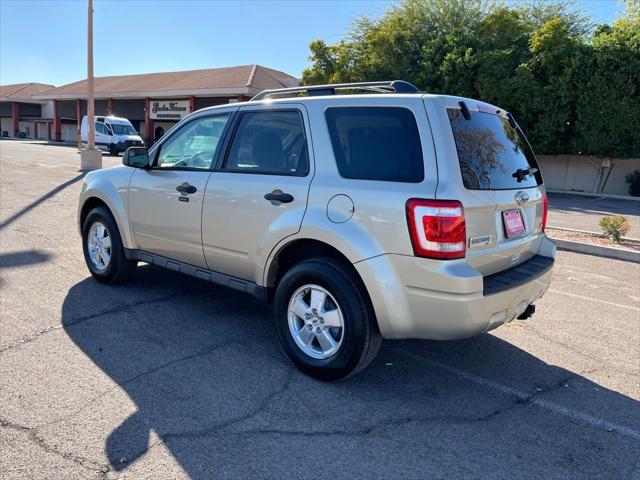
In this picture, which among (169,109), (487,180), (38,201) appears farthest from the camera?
(169,109)

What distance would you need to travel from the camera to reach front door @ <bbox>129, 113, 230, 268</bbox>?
14.3ft

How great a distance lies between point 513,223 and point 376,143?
1.13m

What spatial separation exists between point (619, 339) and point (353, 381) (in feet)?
9.04

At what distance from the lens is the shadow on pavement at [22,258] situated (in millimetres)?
5986

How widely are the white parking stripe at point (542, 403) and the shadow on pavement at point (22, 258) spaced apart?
469 centimetres

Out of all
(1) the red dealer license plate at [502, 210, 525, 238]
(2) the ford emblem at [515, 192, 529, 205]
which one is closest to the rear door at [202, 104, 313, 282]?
(1) the red dealer license plate at [502, 210, 525, 238]

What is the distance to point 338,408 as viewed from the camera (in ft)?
10.6

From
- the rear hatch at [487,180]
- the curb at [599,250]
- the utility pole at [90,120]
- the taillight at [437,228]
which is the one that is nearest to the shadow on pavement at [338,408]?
the rear hatch at [487,180]

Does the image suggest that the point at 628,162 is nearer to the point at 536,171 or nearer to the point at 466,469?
the point at 536,171

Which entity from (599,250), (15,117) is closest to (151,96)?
(15,117)

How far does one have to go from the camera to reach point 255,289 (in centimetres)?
398

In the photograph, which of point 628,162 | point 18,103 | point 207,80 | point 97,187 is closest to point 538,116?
point 628,162

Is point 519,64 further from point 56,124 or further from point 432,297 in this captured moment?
point 56,124

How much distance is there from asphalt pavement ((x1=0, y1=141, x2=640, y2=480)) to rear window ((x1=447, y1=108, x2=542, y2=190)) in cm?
145
